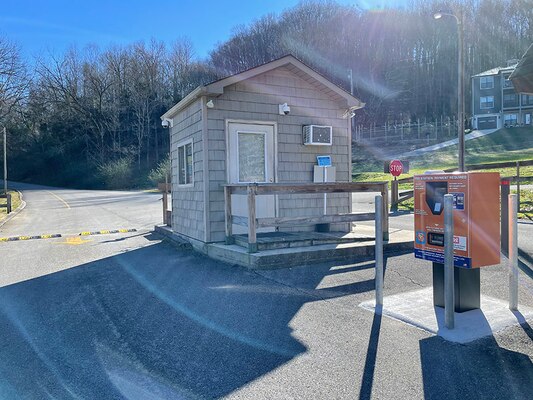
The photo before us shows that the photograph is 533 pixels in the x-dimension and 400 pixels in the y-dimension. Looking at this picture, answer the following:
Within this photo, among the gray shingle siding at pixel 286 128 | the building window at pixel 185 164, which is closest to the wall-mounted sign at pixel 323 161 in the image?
the gray shingle siding at pixel 286 128

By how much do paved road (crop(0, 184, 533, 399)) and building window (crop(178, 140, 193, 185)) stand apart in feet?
9.57

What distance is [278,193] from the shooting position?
706 cm

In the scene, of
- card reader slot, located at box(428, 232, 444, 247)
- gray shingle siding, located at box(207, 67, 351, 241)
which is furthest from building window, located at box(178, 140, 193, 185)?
card reader slot, located at box(428, 232, 444, 247)

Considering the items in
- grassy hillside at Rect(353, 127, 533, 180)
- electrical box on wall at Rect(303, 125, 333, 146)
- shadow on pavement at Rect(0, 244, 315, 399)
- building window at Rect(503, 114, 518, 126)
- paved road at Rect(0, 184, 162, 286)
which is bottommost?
shadow on pavement at Rect(0, 244, 315, 399)

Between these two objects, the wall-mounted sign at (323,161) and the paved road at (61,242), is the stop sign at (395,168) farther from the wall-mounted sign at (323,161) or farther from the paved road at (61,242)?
the paved road at (61,242)

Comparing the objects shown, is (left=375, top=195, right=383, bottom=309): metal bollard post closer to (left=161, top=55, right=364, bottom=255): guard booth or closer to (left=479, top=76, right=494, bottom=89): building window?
(left=161, top=55, right=364, bottom=255): guard booth

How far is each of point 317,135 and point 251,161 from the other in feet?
5.08

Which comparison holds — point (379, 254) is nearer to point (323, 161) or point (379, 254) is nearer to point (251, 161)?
point (251, 161)

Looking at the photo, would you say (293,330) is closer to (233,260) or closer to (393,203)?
(233,260)

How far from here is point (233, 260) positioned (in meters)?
7.27

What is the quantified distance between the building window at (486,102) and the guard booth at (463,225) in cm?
5187

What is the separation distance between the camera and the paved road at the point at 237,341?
3.12 m

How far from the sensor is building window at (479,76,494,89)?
162ft

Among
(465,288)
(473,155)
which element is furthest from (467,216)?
(473,155)
